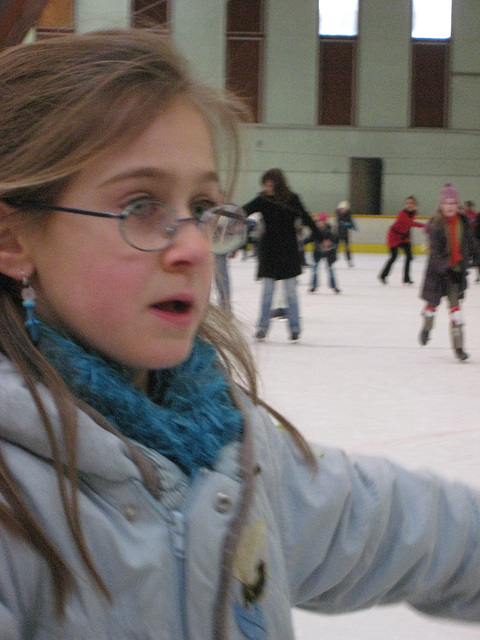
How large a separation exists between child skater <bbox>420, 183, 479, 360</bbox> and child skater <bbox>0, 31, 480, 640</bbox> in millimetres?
5700

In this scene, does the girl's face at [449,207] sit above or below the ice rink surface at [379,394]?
above

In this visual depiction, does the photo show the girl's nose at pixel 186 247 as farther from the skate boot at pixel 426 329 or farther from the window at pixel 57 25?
the skate boot at pixel 426 329

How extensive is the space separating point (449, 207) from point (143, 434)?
6095 millimetres

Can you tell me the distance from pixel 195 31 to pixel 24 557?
25.9 meters

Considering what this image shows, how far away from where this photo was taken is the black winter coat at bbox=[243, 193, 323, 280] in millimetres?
7707

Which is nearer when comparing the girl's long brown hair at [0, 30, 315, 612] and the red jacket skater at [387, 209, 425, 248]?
the girl's long brown hair at [0, 30, 315, 612]

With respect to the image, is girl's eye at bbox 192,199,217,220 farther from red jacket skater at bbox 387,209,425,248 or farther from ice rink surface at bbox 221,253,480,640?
red jacket skater at bbox 387,209,425,248

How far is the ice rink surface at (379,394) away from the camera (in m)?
2.21

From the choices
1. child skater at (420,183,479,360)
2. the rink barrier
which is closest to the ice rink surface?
child skater at (420,183,479,360)

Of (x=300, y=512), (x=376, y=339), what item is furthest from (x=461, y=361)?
(x=300, y=512)

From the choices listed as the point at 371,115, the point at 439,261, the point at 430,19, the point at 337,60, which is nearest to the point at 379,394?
the point at 439,261

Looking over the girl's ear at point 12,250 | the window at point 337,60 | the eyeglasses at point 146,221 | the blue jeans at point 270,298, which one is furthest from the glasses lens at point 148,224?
the window at point 337,60

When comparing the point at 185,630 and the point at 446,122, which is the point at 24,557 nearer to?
the point at 185,630

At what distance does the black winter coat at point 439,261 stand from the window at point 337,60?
20.5 m
